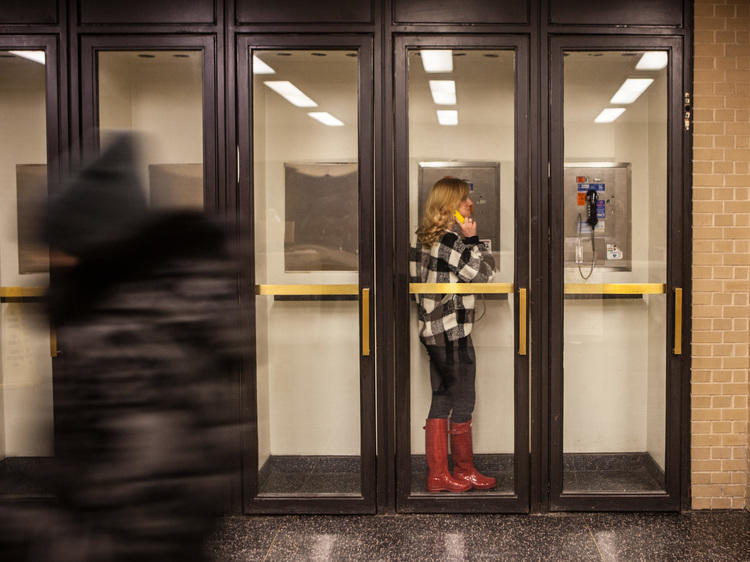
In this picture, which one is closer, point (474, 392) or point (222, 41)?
point (222, 41)

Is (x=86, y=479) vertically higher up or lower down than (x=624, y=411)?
higher up

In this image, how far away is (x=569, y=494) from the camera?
3295 mm

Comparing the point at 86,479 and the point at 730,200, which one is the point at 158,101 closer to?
→ the point at 86,479

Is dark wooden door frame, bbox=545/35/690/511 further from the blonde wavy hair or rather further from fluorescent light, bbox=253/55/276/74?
fluorescent light, bbox=253/55/276/74

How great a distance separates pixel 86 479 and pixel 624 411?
3108mm

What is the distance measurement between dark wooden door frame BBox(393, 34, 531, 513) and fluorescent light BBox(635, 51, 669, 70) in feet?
2.16

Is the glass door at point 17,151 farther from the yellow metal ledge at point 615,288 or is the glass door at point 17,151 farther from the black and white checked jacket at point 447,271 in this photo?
the yellow metal ledge at point 615,288

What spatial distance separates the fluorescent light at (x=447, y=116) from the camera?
3.40m

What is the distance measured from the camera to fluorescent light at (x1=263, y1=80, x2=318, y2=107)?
338cm

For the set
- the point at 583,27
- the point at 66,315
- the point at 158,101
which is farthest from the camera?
the point at 158,101

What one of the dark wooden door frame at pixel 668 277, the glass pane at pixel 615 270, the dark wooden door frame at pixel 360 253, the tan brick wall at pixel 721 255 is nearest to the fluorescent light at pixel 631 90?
the glass pane at pixel 615 270

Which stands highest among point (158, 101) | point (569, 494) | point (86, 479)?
point (158, 101)

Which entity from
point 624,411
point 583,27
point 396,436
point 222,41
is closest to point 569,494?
point 624,411

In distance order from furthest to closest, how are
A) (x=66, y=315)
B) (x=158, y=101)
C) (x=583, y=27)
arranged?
(x=158, y=101) < (x=583, y=27) < (x=66, y=315)
